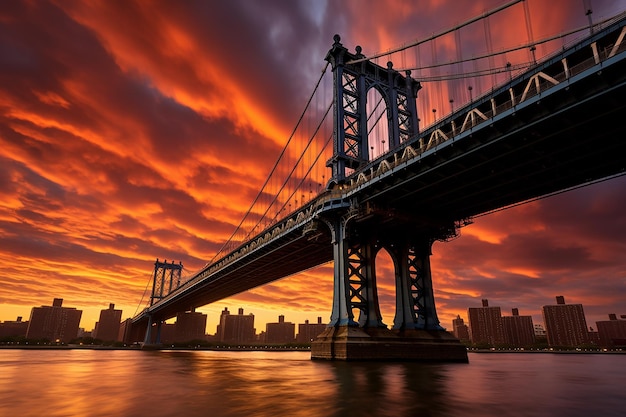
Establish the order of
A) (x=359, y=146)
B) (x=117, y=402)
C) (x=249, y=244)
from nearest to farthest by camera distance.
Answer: (x=117, y=402), (x=359, y=146), (x=249, y=244)

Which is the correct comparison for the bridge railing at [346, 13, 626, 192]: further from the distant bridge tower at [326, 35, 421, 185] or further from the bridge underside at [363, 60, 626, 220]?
the distant bridge tower at [326, 35, 421, 185]

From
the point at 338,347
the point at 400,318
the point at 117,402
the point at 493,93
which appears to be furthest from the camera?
the point at 400,318

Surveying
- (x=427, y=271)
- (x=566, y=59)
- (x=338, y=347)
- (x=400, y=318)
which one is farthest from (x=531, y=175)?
(x=338, y=347)

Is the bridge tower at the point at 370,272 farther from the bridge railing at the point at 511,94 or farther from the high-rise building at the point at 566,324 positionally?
the high-rise building at the point at 566,324

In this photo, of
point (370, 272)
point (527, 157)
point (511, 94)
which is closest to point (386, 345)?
point (370, 272)

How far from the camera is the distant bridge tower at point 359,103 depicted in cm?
4344

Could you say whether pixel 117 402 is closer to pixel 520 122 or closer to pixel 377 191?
pixel 520 122

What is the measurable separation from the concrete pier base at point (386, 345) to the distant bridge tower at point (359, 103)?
15.9m

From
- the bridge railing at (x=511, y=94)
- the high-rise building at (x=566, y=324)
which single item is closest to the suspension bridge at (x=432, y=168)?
the bridge railing at (x=511, y=94)

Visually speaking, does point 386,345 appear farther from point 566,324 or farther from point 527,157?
point 566,324

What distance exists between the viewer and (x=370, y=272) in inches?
1510

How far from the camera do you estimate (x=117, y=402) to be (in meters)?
11.3

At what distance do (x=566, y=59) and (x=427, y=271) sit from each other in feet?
84.5

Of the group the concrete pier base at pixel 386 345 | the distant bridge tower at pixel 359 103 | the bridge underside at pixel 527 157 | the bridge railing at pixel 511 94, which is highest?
the distant bridge tower at pixel 359 103
